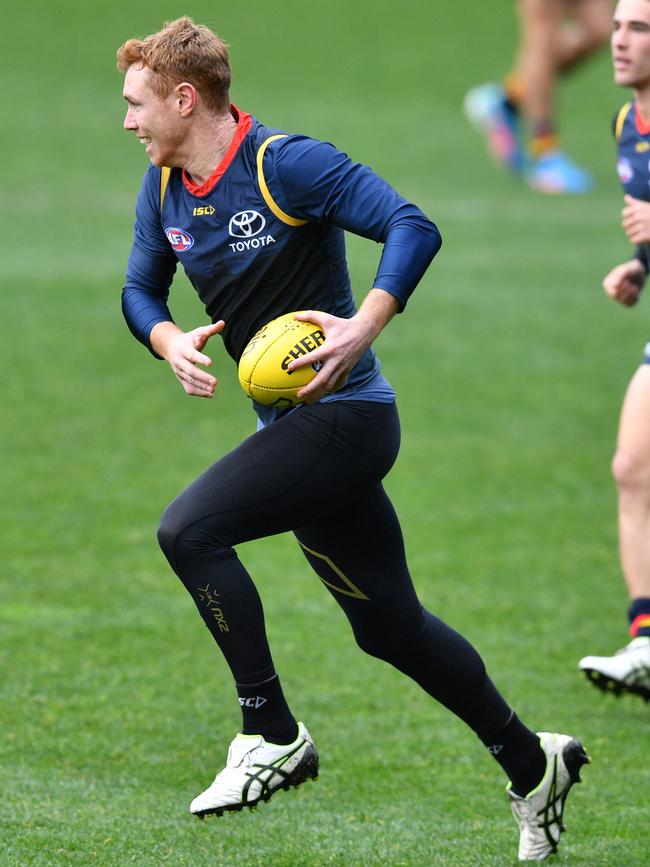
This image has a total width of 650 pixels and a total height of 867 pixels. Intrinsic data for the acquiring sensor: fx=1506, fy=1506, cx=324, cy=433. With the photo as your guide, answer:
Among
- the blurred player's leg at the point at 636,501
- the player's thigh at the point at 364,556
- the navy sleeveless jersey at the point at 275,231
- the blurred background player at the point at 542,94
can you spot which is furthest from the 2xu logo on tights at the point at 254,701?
the blurred background player at the point at 542,94

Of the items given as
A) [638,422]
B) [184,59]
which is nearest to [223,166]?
[184,59]

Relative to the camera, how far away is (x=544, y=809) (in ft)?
15.6

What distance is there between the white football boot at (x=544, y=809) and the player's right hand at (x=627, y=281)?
2245 mm

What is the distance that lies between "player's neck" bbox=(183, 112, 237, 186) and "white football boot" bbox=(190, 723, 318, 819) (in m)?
1.65

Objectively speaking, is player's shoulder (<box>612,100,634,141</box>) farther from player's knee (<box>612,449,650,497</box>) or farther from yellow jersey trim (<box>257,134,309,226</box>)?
yellow jersey trim (<box>257,134,309,226</box>)

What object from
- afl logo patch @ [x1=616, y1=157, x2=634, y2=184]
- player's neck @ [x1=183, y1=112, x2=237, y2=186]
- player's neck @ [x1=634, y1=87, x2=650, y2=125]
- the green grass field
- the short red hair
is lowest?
the green grass field

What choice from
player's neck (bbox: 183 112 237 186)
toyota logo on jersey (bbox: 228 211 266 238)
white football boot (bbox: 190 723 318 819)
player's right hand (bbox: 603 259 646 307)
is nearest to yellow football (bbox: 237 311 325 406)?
toyota logo on jersey (bbox: 228 211 266 238)

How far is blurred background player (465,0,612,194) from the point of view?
15742 millimetres

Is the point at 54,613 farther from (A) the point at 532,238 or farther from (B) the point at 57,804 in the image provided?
(A) the point at 532,238

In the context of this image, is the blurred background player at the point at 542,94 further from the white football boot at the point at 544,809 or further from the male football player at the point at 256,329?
the white football boot at the point at 544,809

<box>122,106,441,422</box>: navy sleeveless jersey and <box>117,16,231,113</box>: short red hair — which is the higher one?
<box>117,16,231,113</box>: short red hair

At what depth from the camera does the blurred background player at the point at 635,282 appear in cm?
610

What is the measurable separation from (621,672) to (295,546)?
2966mm

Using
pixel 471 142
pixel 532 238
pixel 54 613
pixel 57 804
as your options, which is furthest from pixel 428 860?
pixel 471 142
